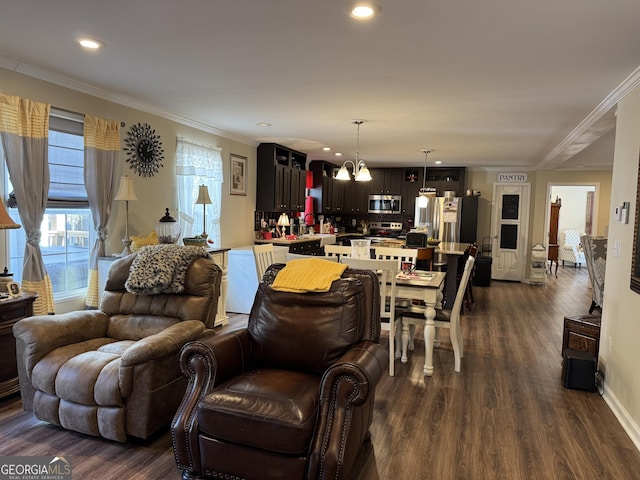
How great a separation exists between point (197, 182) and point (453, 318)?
11.3 ft

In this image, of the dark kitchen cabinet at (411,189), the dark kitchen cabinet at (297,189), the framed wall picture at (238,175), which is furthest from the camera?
the dark kitchen cabinet at (411,189)

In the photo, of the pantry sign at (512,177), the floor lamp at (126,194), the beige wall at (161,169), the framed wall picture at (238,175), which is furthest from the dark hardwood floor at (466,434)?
the pantry sign at (512,177)

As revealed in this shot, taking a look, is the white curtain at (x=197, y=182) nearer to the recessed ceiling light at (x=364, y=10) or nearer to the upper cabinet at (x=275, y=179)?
the upper cabinet at (x=275, y=179)

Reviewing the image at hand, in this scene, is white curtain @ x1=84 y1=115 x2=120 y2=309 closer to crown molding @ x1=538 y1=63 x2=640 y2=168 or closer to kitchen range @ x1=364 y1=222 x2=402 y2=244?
crown molding @ x1=538 y1=63 x2=640 y2=168

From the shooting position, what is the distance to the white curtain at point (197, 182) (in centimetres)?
502

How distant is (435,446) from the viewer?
8.57 ft

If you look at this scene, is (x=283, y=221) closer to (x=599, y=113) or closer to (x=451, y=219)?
(x=451, y=219)

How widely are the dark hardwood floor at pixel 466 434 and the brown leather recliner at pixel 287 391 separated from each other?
32 centimetres

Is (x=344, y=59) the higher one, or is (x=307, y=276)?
(x=344, y=59)

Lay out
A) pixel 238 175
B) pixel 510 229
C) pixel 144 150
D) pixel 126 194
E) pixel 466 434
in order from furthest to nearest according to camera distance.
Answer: pixel 510 229 < pixel 238 175 < pixel 144 150 < pixel 126 194 < pixel 466 434

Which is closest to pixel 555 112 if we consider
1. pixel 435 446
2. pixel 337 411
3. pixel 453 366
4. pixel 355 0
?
pixel 453 366

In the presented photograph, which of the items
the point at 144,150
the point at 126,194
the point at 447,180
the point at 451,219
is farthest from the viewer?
the point at 447,180

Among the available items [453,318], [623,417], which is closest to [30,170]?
[453,318]

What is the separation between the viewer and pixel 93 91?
12.5 feet
